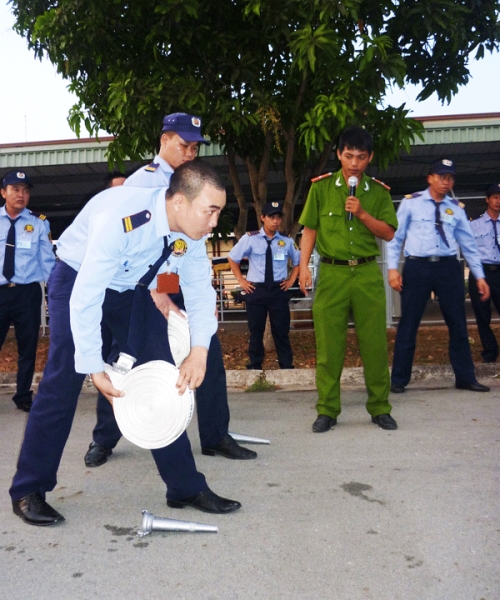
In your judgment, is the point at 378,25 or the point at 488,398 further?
the point at 378,25

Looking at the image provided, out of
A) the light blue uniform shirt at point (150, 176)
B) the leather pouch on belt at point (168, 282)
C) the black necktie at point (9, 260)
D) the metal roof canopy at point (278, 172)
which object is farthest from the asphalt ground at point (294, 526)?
the metal roof canopy at point (278, 172)

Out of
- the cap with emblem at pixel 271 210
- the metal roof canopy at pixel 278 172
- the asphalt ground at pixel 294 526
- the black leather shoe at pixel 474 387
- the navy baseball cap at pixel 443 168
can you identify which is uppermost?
the metal roof canopy at pixel 278 172

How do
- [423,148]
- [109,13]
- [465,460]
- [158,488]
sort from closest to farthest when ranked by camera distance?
[158,488], [465,460], [109,13], [423,148]

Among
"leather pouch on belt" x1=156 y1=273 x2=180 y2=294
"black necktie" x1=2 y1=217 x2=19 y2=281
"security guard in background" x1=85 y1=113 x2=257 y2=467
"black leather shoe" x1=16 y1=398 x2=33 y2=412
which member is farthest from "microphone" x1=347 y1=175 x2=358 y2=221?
→ "black leather shoe" x1=16 y1=398 x2=33 y2=412

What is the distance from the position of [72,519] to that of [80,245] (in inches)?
53.3

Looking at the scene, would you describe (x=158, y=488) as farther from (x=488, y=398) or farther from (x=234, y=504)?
(x=488, y=398)

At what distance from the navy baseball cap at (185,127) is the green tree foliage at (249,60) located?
187cm

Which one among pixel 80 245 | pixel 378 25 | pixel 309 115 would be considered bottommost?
pixel 80 245

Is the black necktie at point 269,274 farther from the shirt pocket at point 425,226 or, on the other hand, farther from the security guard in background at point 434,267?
the shirt pocket at point 425,226

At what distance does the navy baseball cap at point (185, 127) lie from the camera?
457 cm

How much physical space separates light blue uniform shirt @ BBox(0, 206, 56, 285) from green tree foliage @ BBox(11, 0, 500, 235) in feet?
4.52

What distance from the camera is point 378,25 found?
736 cm

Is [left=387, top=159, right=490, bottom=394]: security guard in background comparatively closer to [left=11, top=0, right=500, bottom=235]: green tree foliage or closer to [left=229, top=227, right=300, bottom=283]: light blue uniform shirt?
[left=11, top=0, right=500, bottom=235]: green tree foliage

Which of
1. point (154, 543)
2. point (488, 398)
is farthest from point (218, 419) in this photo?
point (488, 398)
